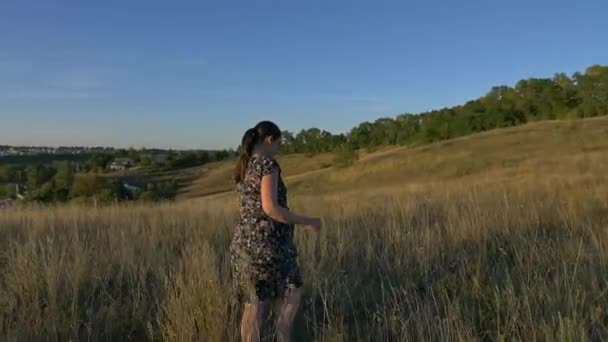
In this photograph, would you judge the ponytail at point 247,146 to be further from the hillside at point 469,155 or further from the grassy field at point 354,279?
the hillside at point 469,155

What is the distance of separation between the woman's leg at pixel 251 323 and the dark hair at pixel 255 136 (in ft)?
2.91

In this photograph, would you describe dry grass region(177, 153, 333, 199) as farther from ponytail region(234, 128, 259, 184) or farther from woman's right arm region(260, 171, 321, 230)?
woman's right arm region(260, 171, 321, 230)

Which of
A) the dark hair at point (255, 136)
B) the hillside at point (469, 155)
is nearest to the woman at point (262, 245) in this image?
the dark hair at point (255, 136)

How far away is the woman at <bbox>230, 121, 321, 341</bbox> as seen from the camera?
11.7ft

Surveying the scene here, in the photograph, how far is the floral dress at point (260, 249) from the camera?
362 centimetres

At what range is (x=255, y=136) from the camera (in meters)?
3.65

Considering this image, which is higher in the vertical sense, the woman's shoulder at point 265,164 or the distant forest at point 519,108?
the distant forest at point 519,108

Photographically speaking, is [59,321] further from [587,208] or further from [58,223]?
[587,208]

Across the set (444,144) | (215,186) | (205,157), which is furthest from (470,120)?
(205,157)

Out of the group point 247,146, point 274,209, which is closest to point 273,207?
point 274,209

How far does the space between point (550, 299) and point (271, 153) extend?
87.1 inches

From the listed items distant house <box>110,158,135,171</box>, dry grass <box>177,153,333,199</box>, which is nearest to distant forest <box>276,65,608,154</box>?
dry grass <box>177,153,333,199</box>

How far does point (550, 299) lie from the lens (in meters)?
3.77

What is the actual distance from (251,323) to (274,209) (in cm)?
78
